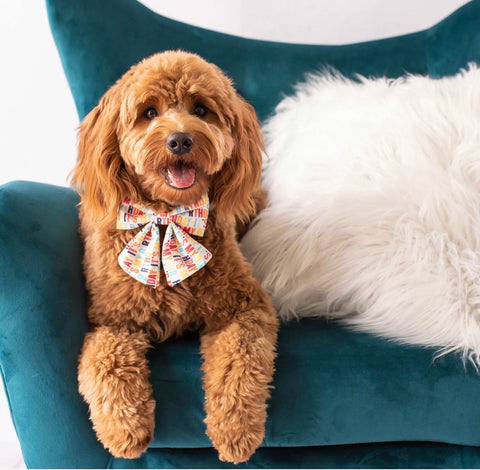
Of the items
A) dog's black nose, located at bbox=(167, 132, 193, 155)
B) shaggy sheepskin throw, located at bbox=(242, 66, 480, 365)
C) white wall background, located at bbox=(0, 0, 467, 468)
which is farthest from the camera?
white wall background, located at bbox=(0, 0, 467, 468)

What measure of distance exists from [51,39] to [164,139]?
1.56 meters

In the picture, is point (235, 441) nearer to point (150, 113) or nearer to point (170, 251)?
point (170, 251)

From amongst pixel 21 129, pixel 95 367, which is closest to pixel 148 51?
pixel 21 129

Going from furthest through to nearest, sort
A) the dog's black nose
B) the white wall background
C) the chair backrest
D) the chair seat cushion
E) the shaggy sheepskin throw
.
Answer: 1. the white wall background
2. the chair backrest
3. the shaggy sheepskin throw
4. the chair seat cushion
5. the dog's black nose

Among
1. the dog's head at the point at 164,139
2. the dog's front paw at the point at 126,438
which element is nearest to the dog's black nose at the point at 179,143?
the dog's head at the point at 164,139

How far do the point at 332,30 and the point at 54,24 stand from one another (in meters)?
1.29

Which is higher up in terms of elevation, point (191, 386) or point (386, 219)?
point (386, 219)

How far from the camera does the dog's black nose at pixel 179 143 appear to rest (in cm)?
105

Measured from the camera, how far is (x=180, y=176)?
1.12 meters

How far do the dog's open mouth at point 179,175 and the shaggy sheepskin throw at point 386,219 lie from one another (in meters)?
0.47

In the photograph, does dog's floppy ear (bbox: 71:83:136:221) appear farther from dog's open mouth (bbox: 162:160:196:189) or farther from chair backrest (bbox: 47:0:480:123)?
chair backrest (bbox: 47:0:480:123)

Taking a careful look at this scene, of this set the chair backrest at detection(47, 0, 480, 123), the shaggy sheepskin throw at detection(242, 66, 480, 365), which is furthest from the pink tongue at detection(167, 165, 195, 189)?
the chair backrest at detection(47, 0, 480, 123)

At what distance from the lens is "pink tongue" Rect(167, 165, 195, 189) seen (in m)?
1.12

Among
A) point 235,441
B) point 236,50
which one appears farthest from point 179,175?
point 236,50
